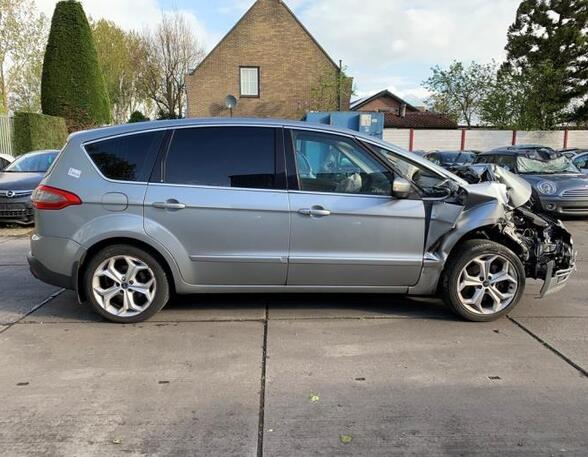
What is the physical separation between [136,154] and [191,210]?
2.31ft

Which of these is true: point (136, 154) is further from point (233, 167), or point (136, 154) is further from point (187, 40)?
point (187, 40)

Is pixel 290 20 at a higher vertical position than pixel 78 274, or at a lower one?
higher

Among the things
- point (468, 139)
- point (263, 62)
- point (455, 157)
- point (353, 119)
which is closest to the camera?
point (353, 119)

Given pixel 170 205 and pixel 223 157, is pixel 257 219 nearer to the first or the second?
pixel 223 157

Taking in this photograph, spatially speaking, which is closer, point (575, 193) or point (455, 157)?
point (575, 193)

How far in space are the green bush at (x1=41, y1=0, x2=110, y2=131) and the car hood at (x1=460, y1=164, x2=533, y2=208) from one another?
1872 cm

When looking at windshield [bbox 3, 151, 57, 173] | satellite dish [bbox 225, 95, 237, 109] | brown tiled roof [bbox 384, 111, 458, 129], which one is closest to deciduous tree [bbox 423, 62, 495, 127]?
brown tiled roof [bbox 384, 111, 458, 129]

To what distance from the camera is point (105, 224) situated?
431 cm

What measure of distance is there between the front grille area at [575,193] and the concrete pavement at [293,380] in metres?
5.84

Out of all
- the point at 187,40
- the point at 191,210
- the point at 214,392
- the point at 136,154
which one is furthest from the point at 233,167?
the point at 187,40

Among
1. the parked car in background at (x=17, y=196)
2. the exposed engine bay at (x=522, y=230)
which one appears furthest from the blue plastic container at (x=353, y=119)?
the exposed engine bay at (x=522, y=230)

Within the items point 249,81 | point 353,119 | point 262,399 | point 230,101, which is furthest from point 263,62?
point 262,399

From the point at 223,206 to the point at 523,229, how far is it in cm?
283

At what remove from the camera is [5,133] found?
17.0 m
